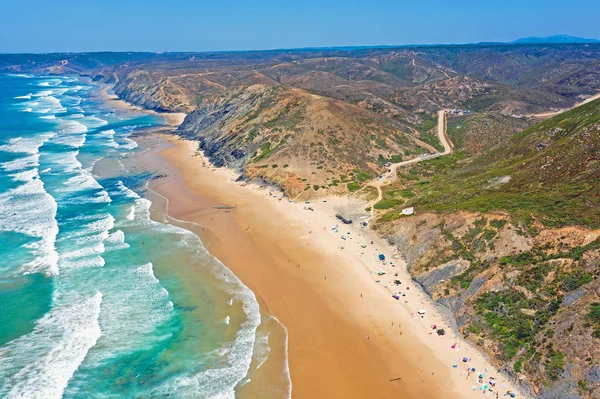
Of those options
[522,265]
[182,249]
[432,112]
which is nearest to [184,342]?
[182,249]

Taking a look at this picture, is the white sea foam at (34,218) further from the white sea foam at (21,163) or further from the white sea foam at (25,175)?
the white sea foam at (21,163)

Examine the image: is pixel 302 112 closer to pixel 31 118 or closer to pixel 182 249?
pixel 182 249

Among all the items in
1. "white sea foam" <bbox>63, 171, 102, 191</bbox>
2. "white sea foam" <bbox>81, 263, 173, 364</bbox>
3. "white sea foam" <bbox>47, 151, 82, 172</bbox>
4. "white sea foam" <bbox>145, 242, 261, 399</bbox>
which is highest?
"white sea foam" <bbox>47, 151, 82, 172</bbox>

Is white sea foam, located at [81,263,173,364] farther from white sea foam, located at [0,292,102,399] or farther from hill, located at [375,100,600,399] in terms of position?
hill, located at [375,100,600,399]

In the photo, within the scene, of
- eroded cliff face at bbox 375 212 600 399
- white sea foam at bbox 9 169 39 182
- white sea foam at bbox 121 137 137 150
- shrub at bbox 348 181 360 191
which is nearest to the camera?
eroded cliff face at bbox 375 212 600 399

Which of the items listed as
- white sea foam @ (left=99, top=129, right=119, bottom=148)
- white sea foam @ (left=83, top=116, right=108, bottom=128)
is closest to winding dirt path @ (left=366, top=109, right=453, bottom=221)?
white sea foam @ (left=99, top=129, right=119, bottom=148)
